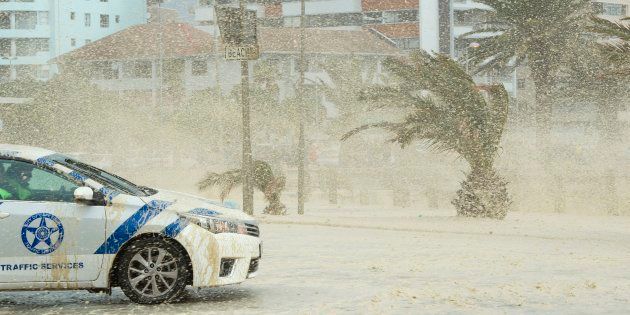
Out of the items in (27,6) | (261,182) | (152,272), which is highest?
(27,6)

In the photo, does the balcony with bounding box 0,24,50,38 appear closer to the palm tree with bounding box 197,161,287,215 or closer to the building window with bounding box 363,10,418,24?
the building window with bounding box 363,10,418,24

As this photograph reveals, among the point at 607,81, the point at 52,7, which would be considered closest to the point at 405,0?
the point at 52,7

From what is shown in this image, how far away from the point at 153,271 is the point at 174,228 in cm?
39

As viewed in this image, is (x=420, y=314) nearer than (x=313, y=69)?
Yes

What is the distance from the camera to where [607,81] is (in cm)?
5116

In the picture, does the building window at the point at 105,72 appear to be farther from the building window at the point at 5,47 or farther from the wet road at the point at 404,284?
the wet road at the point at 404,284

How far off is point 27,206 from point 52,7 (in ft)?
349

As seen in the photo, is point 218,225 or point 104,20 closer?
point 218,225

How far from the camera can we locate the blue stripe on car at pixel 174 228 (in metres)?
9.78

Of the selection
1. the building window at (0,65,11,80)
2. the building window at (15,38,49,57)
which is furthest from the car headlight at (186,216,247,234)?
the building window at (0,65,11,80)

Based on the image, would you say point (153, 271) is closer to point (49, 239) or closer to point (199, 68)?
point (49, 239)

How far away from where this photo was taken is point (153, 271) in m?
9.78

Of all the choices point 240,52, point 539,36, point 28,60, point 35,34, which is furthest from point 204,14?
point 240,52

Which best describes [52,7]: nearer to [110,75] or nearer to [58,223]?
[110,75]
